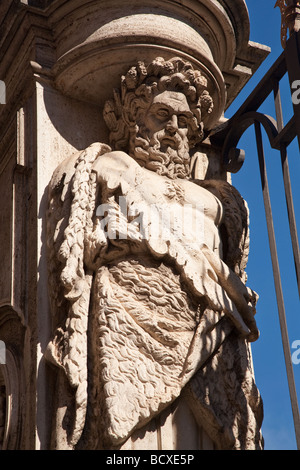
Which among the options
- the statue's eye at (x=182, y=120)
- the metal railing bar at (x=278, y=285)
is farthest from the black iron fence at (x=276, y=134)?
the statue's eye at (x=182, y=120)

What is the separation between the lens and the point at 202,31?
21.1 ft

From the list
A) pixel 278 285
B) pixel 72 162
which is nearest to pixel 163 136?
pixel 72 162

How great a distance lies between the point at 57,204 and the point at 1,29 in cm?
141

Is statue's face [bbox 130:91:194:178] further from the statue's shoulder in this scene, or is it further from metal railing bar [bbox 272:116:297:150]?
metal railing bar [bbox 272:116:297:150]

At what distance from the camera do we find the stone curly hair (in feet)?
19.9

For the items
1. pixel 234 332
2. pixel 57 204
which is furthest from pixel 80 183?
pixel 234 332

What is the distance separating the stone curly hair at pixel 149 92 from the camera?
19.9ft

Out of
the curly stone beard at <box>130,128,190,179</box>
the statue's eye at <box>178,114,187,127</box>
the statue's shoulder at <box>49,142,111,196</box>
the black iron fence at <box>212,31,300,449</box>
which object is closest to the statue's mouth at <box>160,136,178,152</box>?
the curly stone beard at <box>130,128,190,179</box>

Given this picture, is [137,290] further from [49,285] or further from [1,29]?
[1,29]

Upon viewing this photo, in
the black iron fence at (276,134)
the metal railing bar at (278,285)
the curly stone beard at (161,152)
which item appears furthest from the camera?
the curly stone beard at (161,152)

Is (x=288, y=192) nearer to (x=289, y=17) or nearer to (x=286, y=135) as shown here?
(x=286, y=135)

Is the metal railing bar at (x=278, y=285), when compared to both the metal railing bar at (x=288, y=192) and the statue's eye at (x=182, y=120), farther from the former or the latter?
the statue's eye at (x=182, y=120)

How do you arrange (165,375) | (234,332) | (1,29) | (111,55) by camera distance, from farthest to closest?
(1,29)
(111,55)
(234,332)
(165,375)

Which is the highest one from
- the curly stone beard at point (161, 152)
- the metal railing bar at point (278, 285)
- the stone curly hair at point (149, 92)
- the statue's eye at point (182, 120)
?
the stone curly hair at point (149, 92)
